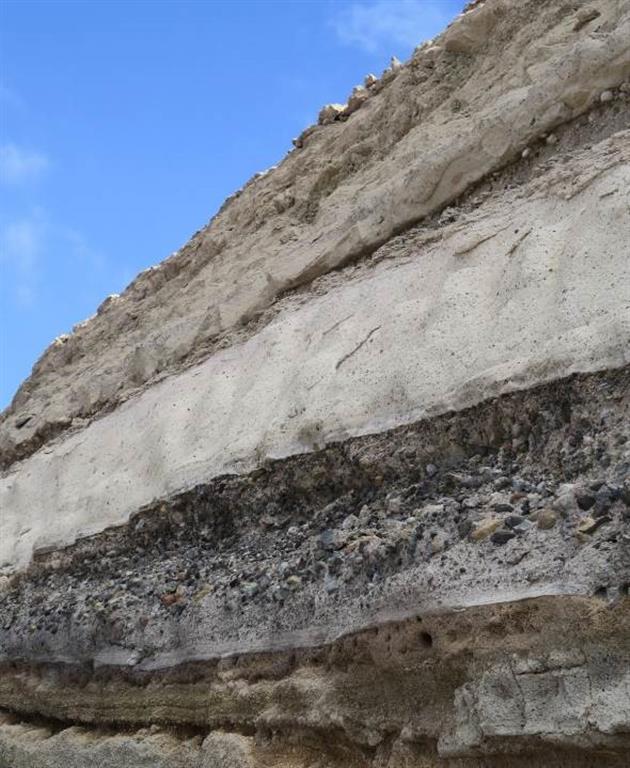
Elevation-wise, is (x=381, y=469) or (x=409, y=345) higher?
(x=409, y=345)

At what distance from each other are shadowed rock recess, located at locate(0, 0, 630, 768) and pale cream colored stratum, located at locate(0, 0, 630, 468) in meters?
0.02

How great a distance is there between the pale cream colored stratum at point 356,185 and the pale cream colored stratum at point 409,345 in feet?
0.67

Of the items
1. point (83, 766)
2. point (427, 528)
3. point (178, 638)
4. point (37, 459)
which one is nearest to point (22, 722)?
point (83, 766)

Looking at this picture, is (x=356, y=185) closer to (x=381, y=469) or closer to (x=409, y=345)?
(x=409, y=345)

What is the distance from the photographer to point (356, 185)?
6438 mm

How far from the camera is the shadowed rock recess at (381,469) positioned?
2975 millimetres

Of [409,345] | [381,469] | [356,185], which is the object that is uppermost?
[356,185]

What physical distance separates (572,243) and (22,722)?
4205 millimetres

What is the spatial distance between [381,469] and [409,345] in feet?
2.20

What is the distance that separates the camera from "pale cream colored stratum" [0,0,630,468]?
5082 mm

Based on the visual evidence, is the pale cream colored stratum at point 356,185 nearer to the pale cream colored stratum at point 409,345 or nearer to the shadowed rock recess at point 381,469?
the shadowed rock recess at point 381,469

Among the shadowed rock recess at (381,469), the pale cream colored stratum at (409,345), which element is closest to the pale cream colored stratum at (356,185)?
the shadowed rock recess at (381,469)

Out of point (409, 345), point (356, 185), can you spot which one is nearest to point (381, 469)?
point (409, 345)

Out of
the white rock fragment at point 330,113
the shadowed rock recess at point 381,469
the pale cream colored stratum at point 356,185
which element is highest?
the white rock fragment at point 330,113
